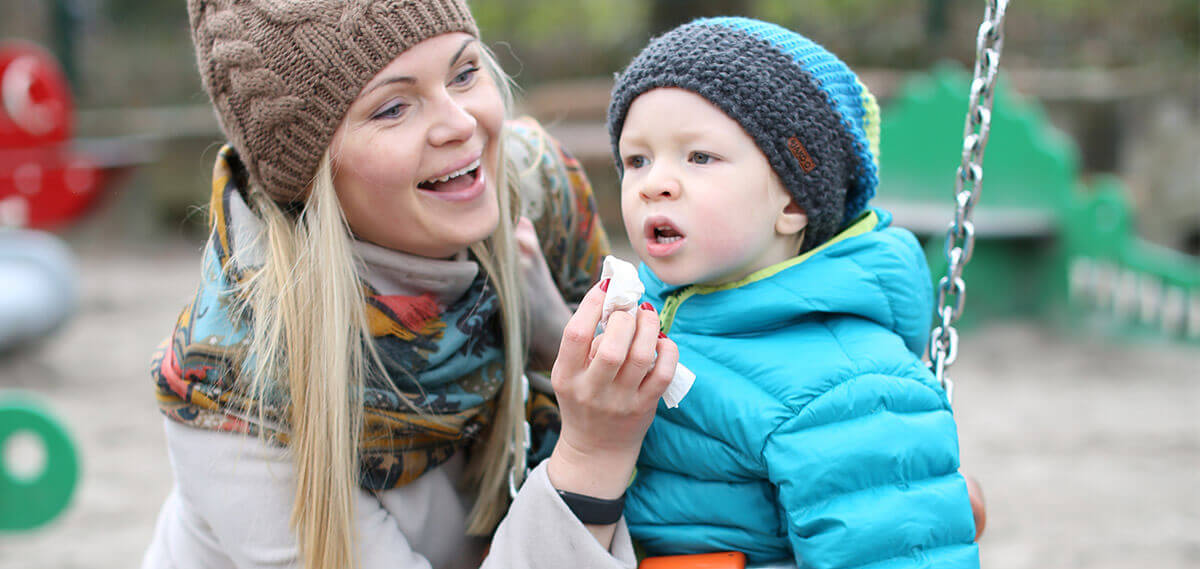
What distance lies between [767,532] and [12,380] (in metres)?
5.35

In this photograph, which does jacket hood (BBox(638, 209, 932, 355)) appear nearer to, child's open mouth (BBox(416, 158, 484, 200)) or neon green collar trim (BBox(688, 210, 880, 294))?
neon green collar trim (BBox(688, 210, 880, 294))

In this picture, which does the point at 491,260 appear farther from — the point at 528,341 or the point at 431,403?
the point at 431,403

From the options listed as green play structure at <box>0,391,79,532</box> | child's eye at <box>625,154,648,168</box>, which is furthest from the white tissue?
green play structure at <box>0,391,79,532</box>

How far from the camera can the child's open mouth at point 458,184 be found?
1.64 metres

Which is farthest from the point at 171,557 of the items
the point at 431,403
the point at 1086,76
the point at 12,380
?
the point at 1086,76

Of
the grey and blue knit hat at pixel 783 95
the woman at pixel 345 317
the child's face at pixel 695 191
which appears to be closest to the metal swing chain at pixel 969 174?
the grey and blue knit hat at pixel 783 95

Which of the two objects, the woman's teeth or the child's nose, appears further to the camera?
the woman's teeth

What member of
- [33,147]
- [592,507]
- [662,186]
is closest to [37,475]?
[592,507]

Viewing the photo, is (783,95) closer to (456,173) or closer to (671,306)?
(671,306)

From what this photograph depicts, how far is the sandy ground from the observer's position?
142 inches

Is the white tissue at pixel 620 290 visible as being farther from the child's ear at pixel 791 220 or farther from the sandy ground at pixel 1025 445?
the sandy ground at pixel 1025 445

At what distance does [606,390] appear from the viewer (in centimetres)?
138

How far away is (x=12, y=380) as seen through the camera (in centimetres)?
555

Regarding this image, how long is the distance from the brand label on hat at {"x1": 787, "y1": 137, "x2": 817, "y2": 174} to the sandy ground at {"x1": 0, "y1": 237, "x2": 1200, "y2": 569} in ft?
7.93
